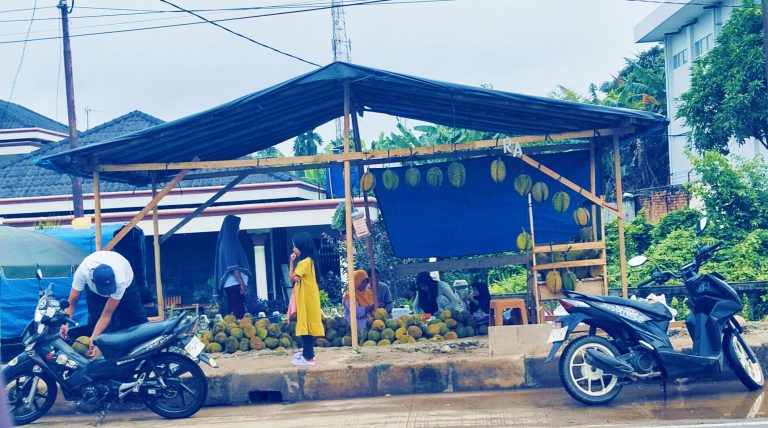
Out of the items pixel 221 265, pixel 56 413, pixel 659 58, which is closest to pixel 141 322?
pixel 56 413

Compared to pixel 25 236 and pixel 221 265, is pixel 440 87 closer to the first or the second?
pixel 221 265

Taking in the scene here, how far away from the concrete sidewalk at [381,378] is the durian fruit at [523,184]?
8.62ft

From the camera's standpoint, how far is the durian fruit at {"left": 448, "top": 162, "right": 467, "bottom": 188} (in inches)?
404

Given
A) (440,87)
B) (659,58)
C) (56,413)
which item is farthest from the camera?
(659,58)

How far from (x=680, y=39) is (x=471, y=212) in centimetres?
2127

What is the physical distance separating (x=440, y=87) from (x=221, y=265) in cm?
394

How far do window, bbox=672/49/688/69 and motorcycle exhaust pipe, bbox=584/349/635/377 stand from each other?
23808mm

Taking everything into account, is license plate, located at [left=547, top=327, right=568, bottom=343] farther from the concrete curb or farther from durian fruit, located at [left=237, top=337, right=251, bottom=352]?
durian fruit, located at [left=237, top=337, right=251, bottom=352]

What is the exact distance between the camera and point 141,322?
25.1ft

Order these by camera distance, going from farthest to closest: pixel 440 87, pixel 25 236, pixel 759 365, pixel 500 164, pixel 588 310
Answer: pixel 25 236 < pixel 500 164 < pixel 440 87 < pixel 759 365 < pixel 588 310

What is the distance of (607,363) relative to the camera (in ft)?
21.9

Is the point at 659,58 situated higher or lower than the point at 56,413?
higher

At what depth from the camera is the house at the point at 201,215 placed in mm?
18452

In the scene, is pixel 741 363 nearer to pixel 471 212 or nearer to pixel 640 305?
pixel 640 305
